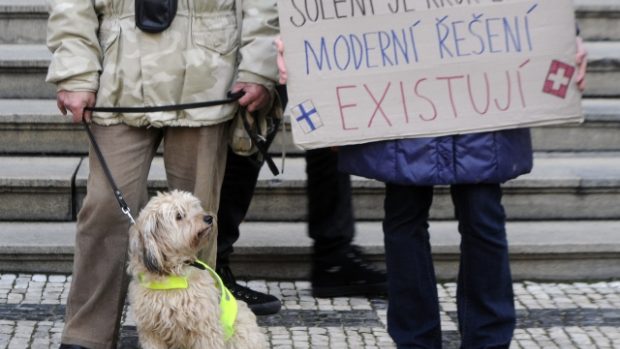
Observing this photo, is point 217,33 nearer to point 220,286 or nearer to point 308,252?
point 220,286

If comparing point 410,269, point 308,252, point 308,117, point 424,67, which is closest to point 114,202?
point 308,117

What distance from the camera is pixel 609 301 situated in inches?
223

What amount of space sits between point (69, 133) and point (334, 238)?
6.04 feet

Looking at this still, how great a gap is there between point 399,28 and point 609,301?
2170 millimetres

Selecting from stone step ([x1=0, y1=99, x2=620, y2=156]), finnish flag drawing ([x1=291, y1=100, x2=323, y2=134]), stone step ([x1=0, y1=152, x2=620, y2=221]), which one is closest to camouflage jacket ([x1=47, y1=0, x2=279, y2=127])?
finnish flag drawing ([x1=291, y1=100, x2=323, y2=134])

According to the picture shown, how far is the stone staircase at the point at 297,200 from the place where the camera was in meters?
5.96

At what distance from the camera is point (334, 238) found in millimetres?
5672

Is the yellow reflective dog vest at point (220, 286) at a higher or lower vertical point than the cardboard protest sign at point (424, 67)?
lower

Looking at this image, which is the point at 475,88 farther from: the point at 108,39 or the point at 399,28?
the point at 108,39

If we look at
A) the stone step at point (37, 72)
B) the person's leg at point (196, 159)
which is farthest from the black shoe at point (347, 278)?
the stone step at point (37, 72)

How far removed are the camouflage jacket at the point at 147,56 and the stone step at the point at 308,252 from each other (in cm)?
158

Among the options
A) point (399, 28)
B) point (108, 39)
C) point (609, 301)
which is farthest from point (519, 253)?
point (108, 39)

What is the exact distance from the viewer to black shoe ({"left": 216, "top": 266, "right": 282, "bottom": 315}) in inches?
213

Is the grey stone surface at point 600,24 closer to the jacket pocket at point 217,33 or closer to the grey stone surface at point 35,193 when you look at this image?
the grey stone surface at point 35,193
